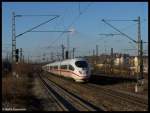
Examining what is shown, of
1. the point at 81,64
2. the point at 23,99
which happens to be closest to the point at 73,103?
the point at 23,99

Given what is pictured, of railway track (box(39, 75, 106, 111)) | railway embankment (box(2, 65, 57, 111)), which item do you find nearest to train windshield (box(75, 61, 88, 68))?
railway embankment (box(2, 65, 57, 111))

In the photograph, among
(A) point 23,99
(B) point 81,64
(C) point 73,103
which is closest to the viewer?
(C) point 73,103

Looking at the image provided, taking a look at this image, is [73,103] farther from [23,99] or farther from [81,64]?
[81,64]

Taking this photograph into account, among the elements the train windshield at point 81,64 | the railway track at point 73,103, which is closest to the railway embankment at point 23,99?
the railway track at point 73,103

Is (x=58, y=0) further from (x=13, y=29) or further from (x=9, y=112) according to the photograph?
(x=13, y=29)

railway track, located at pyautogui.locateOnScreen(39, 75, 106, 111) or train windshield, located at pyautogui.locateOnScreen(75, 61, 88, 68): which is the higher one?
train windshield, located at pyautogui.locateOnScreen(75, 61, 88, 68)

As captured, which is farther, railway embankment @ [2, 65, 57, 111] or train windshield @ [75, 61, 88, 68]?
train windshield @ [75, 61, 88, 68]

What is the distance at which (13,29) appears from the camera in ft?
140

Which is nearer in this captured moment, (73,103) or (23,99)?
(73,103)

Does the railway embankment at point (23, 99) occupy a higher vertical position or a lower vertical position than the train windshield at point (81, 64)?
Answer: lower

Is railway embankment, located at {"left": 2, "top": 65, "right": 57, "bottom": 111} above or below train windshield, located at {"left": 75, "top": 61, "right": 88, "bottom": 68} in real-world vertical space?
below

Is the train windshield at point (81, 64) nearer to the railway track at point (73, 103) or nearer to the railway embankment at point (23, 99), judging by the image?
the railway embankment at point (23, 99)

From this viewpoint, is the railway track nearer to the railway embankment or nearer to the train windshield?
the railway embankment

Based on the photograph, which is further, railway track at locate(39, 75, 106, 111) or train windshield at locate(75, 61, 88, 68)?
train windshield at locate(75, 61, 88, 68)
